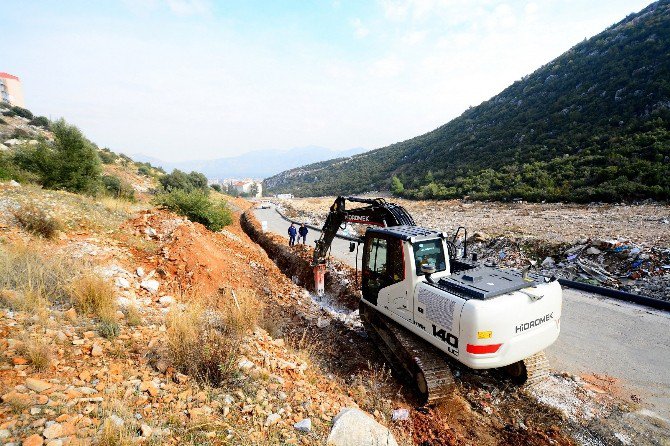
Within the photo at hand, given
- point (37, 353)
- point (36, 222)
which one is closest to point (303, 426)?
point (37, 353)

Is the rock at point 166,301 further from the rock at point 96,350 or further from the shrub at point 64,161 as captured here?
the shrub at point 64,161

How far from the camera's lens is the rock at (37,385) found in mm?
3255

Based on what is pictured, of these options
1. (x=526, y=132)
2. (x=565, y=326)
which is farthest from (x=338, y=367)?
(x=526, y=132)

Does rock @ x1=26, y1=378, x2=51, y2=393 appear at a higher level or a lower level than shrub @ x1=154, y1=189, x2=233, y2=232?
lower

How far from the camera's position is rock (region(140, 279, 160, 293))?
23.5ft

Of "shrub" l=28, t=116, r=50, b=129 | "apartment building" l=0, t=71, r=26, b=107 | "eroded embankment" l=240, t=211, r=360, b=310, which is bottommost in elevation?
"eroded embankment" l=240, t=211, r=360, b=310

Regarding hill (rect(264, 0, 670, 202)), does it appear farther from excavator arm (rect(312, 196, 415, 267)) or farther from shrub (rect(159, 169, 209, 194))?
shrub (rect(159, 169, 209, 194))

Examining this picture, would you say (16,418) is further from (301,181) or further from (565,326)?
(301,181)

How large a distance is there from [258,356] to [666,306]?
979 cm

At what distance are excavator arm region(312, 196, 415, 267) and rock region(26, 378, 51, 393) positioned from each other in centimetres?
628

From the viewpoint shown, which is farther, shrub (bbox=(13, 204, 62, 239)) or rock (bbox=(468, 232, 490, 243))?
rock (bbox=(468, 232, 490, 243))

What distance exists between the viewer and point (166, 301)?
22.2 feet

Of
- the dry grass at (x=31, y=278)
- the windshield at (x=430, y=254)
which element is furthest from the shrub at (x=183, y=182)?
the windshield at (x=430, y=254)

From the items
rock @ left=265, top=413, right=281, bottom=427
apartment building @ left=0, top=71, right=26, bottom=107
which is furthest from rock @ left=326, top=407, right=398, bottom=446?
apartment building @ left=0, top=71, right=26, bottom=107
